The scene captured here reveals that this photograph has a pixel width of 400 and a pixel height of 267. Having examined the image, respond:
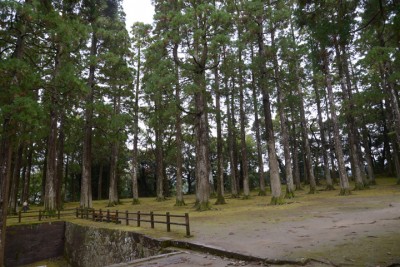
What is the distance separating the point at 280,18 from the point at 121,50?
12.0 meters

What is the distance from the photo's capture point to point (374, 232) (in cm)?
711

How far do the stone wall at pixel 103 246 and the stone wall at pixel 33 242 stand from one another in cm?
60

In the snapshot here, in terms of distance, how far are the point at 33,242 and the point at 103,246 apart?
5675mm

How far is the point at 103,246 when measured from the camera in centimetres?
1163

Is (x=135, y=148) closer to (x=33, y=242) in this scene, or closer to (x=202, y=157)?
(x=202, y=157)

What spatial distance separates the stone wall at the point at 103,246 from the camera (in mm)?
8962

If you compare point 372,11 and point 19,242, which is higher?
point 372,11

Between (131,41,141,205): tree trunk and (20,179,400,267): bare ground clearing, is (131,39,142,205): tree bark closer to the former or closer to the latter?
(131,41,141,205): tree trunk

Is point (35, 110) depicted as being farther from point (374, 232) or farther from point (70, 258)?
point (374, 232)

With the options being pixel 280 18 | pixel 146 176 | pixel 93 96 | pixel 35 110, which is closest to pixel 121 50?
pixel 93 96

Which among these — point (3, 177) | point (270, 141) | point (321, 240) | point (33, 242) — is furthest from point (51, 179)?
point (321, 240)

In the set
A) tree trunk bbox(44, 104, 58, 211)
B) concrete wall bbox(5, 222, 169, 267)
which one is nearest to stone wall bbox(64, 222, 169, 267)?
concrete wall bbox(5, 222, 169, 267)

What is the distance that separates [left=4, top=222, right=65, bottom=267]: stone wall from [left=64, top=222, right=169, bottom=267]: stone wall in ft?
1.98

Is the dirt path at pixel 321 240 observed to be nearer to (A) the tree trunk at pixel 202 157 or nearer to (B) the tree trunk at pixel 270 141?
(A) the tree trunk at pixel 202 157
